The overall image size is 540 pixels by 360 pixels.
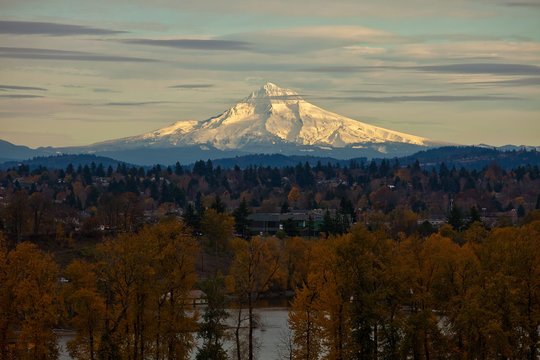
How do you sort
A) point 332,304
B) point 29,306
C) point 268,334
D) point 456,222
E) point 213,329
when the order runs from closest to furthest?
1. point 29,306
2. point 332,304
3. point 213,329
4. point 268,334
5. point 456,222

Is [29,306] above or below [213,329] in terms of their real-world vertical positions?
above

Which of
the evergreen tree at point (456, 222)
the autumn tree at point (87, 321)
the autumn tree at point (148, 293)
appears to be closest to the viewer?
the autumn tree at point (148, 293)

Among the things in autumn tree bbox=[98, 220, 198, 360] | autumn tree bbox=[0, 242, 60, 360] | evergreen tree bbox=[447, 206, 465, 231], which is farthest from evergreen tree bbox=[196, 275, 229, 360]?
evergreen tree bbox=[447, 206, 465, 231]

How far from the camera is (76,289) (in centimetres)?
6169

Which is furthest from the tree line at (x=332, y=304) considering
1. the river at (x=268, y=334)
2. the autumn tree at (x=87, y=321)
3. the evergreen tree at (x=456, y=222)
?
the evergreen tree at (x=456, y=222)

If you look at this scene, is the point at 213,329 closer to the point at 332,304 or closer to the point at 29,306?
the point at 332,304

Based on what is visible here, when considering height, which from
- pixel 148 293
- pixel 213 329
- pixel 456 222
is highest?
pixel 148 293

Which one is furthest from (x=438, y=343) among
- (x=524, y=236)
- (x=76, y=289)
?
(x=76, y=289)

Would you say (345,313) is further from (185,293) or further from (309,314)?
(185,293)

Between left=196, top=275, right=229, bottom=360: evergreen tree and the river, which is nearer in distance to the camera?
left=196, top=275, right=229, bottom=360: evergreen tree

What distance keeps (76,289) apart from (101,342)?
10792 mm

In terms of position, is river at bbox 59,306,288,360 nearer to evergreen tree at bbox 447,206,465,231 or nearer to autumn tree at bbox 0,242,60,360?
autumn tree at bbox 0,242,60,360

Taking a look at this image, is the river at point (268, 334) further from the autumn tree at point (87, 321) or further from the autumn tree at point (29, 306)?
the autumn tree at point (29, 306)

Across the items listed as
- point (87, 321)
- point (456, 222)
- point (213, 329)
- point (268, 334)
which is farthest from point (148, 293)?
point (456, 222)
